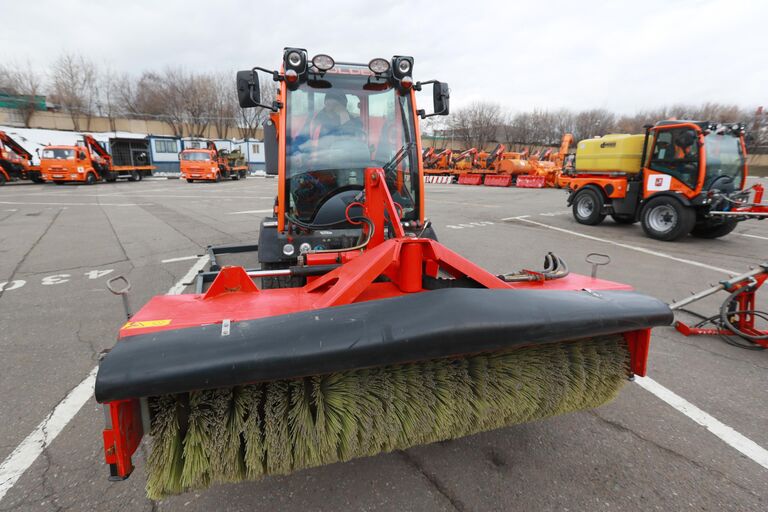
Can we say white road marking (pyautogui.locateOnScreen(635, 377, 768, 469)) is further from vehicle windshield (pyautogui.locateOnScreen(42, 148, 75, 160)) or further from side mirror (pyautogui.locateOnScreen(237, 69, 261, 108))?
vehicle windshield (pyautogui.locateOnScreen(42, 148, 75, 160))

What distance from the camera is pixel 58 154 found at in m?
21.0

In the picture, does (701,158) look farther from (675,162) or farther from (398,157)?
(398,157)

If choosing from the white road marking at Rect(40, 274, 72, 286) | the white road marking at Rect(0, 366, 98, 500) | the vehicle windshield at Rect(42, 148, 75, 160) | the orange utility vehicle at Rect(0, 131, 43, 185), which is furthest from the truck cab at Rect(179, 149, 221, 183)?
the white road marking at Rect(0, 366, 98, 500)

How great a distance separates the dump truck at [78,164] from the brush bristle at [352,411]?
26.6 meters

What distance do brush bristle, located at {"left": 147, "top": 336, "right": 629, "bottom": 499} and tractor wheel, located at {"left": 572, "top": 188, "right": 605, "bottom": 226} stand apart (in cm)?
960

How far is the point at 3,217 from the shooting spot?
34.6ft

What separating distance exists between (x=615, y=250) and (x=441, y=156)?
25.3 meters

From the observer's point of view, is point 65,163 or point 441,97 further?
point 65,163

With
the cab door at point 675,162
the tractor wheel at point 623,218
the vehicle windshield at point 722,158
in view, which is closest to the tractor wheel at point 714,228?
the vehicle windshield at point 722,158

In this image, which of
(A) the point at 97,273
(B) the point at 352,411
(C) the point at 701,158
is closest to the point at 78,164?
(A) the point at 97,273

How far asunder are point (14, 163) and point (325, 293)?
2910 cm

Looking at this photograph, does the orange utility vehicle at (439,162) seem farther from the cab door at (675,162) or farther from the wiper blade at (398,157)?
the wiper blade at (398,157)

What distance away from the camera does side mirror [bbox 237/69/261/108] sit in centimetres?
335

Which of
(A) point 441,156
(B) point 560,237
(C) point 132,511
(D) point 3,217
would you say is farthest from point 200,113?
(C) point 132,511
